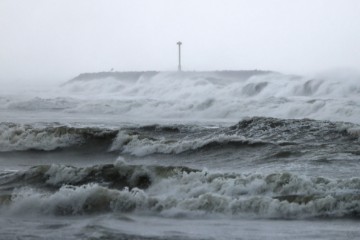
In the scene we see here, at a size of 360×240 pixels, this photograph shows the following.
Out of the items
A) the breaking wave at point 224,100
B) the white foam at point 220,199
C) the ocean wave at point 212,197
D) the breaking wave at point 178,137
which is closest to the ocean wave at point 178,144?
the breaking wave at point 178,137

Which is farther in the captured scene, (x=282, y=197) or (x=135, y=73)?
(x=135, y=73)

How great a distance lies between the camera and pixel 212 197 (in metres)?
8.37

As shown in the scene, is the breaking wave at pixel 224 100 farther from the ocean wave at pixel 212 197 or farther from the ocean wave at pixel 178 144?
the ocean wave at pixel 212 197

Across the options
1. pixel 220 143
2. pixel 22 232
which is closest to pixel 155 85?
pixel 220 143

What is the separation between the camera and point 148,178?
10.7 m

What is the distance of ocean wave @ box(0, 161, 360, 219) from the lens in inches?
316

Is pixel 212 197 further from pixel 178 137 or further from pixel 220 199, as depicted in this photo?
pixel 178 137

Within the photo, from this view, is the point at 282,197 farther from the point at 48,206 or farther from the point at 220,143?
the point at 220,143

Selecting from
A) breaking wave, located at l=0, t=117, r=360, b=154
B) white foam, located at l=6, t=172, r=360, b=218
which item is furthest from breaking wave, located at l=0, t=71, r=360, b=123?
white foam, located at l=6, t=172, r=360, b=218

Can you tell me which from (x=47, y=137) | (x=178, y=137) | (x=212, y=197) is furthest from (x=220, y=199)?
(x=47, y=137)

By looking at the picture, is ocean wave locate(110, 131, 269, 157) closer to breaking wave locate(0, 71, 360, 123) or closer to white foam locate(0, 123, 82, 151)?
white foam locate(0, 123, 82, 151)

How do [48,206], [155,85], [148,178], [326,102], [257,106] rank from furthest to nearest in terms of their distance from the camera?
1. [155,85]
2. [257,106]
3. [326,102]
4. [148,178]
5. [48,206]

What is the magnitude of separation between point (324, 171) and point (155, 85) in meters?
44.8

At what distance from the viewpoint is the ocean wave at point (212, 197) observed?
8.04 m
